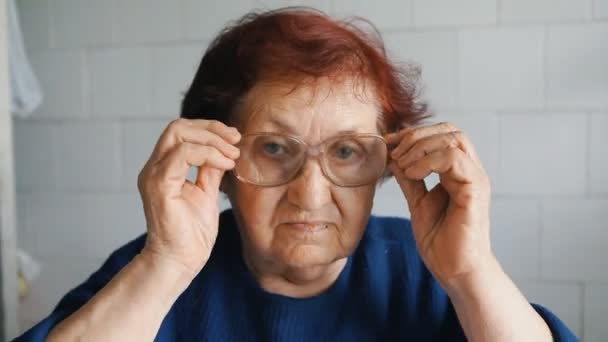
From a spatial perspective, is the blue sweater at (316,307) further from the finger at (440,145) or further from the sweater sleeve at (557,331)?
the finger at (440,145)

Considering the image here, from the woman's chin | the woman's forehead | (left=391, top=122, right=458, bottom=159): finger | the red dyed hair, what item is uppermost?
the red dyed hair

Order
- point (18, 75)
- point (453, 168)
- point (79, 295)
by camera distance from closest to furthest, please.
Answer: point (453, 168) < point (79, 295) < point (18, 75)

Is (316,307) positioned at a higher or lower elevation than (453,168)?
lower

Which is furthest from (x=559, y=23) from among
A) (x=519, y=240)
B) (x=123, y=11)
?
(x=123, y=11)

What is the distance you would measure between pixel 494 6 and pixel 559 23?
16 cm

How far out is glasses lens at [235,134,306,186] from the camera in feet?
2.70

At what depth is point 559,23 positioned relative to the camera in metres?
1.33

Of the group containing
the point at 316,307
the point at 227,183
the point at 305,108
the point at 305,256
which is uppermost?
the point at 305,108

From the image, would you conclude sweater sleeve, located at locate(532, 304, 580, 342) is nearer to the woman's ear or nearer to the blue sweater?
the blue sweater

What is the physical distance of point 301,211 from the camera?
0.84m

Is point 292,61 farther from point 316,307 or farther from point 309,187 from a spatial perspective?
point 316,307

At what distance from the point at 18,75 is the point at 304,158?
1.06 meters

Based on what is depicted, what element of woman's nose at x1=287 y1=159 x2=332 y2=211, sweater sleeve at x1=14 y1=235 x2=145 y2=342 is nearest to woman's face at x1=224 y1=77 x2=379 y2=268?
woman's nose at x1=287 y1=159 x2=332 y2=211

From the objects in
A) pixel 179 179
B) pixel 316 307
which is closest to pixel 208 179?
pixel 179 179
